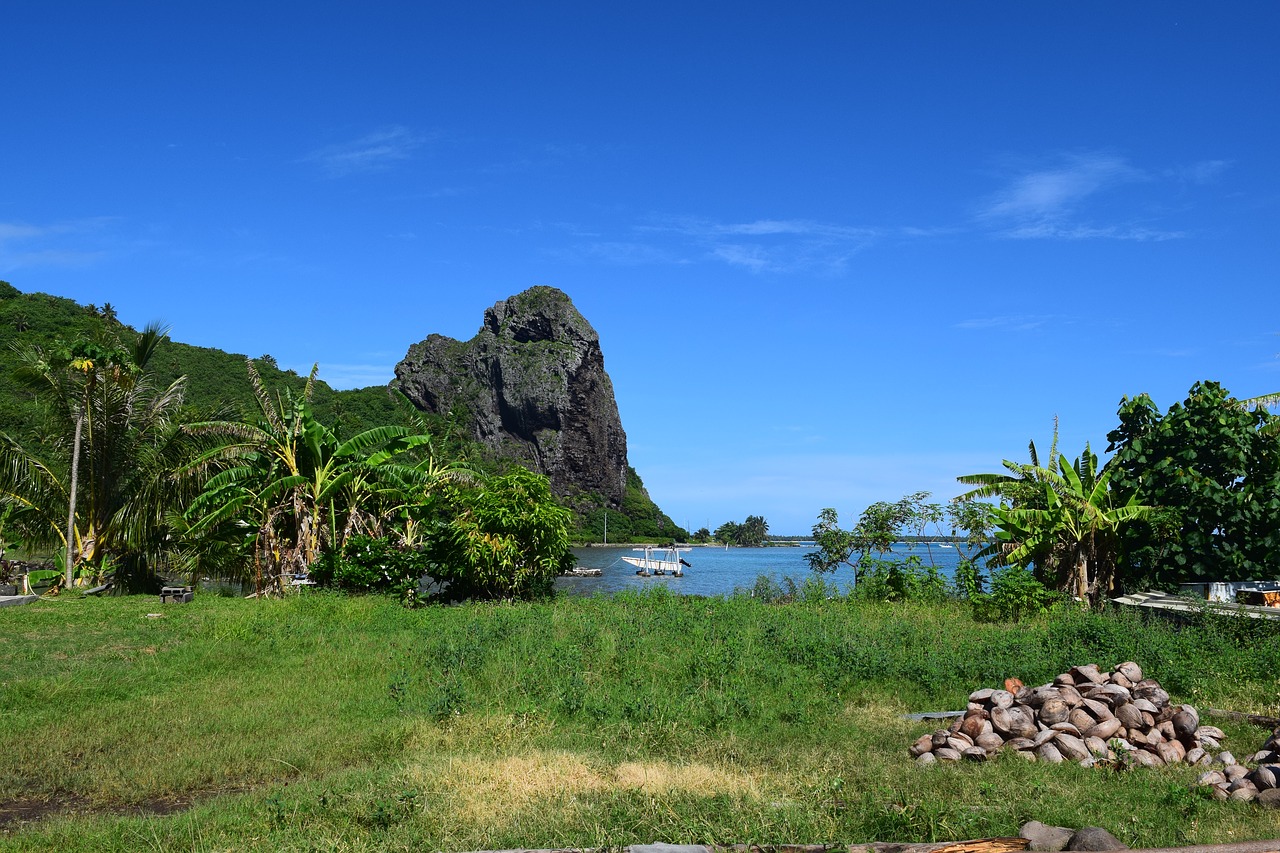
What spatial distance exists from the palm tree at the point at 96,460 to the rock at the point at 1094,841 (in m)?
18.3

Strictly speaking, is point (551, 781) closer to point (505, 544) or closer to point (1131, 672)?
point (1131, 672)

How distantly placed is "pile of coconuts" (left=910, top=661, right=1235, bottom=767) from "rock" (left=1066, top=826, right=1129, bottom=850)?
2.24 m

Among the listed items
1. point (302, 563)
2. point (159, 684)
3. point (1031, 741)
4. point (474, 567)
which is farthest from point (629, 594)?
point (1031, 741)

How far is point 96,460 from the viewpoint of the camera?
1869 cm

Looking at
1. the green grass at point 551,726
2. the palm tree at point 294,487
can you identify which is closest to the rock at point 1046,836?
the green grass at point 551,726

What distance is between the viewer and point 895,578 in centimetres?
1819

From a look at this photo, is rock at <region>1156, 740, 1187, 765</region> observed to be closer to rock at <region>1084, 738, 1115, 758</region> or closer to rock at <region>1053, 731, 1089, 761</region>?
rock at <region>1084, 738, 1115, 758</region>

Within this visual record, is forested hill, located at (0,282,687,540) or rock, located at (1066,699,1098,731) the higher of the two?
forested hill, located at (0,282,687,540)

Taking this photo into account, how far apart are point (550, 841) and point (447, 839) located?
0.62 m

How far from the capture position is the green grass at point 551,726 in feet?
18.5

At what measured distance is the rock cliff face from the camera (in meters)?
137

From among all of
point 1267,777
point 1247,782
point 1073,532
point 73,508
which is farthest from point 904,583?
point 73,508

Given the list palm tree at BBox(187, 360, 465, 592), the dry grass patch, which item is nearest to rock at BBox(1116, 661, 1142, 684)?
the dry grass patch

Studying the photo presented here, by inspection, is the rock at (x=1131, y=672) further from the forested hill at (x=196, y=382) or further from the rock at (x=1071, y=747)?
the forested hill at (x=196, y=382)
